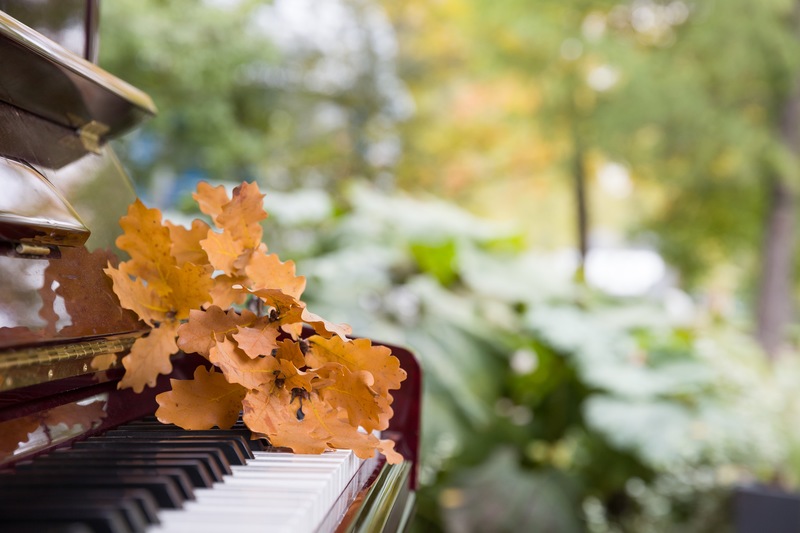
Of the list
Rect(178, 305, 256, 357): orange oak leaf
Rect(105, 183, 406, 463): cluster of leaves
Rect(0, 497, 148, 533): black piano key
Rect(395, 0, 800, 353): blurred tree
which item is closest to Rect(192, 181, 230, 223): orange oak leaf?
Rect(105, 183, 406, 463): cluster of leaves

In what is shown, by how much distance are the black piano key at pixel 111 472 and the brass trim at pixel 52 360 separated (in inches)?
3.0

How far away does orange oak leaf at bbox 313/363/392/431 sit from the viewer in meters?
0.85

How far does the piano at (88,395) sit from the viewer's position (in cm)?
59

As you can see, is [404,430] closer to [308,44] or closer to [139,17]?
Answer: [139,17]

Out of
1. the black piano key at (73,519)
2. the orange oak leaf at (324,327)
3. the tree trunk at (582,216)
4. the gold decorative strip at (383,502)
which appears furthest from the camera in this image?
the tree trunk at (582,216)

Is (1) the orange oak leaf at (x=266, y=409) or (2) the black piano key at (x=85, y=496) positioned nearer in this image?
(2) the black piano key at (x=85, y=496)

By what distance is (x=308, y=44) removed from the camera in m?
10.8

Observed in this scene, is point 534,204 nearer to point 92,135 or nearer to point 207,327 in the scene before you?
point 92,135

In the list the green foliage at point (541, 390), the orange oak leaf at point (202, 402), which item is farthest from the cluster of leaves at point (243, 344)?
the green foliage at point (541, 390)

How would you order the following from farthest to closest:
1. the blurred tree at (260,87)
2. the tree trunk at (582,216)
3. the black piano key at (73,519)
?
the tree trunk at (582,216) → the blurred tree at (260,87) → the black piano key at (73,519)

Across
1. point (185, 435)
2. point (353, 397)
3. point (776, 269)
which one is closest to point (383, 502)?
point (353, 397)

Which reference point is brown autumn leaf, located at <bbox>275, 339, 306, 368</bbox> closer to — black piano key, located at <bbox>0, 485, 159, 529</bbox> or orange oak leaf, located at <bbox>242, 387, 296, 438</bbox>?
orange oak leaf, located at <bbox>242, 387, 296, 438</bbox>

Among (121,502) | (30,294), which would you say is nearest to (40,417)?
(30,294)

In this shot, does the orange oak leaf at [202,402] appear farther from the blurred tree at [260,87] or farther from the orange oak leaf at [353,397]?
the blurred tree at [260,87]
